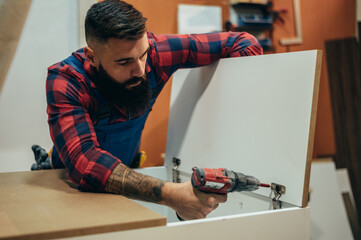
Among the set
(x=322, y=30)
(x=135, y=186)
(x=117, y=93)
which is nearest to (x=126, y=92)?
(x=117, y=93)

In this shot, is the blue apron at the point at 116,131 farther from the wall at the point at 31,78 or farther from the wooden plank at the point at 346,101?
the wooden plank at the point at 346,101

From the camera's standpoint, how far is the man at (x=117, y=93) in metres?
1.02

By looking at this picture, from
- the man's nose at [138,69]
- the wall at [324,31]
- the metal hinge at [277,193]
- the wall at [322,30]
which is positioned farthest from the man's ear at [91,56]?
the wall at [324,31]

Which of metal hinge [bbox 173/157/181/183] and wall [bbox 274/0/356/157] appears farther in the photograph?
wall [bbox 274/0/356/157]

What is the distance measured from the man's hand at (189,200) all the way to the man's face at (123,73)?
429 millimetres

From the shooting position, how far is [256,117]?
45.8 inches

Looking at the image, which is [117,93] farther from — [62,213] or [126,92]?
[62,213]

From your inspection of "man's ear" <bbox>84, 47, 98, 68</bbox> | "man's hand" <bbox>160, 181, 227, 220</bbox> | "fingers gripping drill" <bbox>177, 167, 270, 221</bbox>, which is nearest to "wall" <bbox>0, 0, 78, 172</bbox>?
"man's ear" <bbox>84, 47, 98, 68</bbox>

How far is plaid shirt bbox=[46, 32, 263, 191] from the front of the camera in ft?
3.50

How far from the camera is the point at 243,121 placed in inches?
48.0

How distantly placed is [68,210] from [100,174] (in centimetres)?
18

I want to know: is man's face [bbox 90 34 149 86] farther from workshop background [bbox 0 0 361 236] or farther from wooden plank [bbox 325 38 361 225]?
wooden plank [bbox 325 38 361 225]

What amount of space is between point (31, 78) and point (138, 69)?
733 mm

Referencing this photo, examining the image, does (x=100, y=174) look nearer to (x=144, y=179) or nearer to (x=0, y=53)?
(x=144, y=179)
